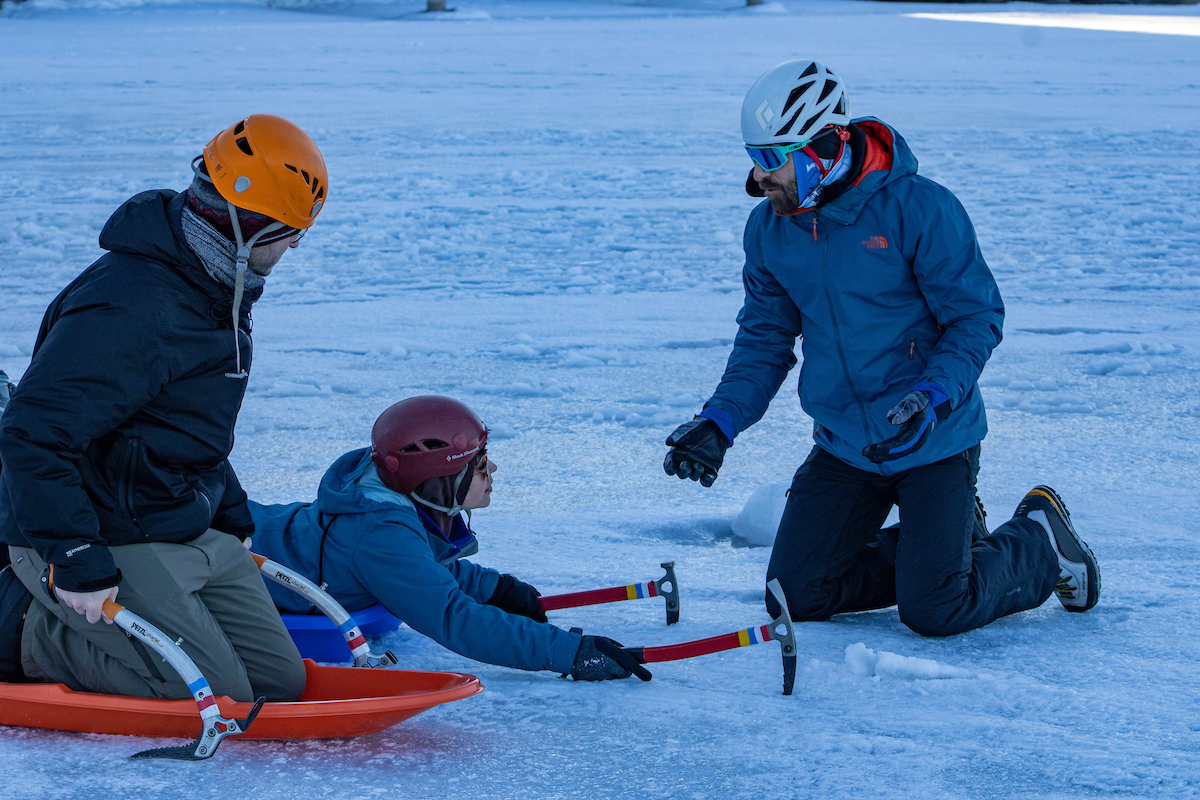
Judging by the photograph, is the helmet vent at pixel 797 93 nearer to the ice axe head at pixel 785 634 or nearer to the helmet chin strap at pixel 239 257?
the ice axe head at pixel 785 634

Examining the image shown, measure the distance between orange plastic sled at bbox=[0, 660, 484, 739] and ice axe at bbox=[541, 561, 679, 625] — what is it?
1.86ft

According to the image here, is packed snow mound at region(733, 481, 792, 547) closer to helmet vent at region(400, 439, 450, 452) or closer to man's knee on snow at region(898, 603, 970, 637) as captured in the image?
man's knee on snow at region(898, 603, 970, 637)

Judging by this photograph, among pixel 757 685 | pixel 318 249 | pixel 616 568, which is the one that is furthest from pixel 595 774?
pixel 318 249

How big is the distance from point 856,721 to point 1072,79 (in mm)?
14383

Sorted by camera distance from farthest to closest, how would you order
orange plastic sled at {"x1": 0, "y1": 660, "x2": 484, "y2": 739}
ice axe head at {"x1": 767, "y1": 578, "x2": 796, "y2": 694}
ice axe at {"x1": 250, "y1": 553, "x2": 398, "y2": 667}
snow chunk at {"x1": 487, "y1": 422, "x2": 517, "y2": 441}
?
snow chunk at {"x1": 487, "y1": 422, "x2": 517, "y2": 441} < ice axe at {"x1": 250, "y1": 553, "x2": 398, "y2": 667} < ice axe head at {"x1": 767, "y1": 578, "x2": 796, "y2": 694} < orange plastic sled at {"x1": 0, "y1": 660, "x2": 484, "y2": 739}

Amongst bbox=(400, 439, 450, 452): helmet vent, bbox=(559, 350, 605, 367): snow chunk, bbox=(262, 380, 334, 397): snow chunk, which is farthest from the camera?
bbox=(559, 350, 605, 367): snow chunk

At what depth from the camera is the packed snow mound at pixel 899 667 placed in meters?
2.67

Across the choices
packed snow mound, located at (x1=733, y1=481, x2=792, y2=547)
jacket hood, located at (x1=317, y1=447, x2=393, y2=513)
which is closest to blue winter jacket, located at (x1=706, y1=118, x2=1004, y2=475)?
packed snow mound, located at (x1=733, y1=481, x2=792, y2=547)

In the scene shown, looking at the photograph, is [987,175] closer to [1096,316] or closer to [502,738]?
[1096,316]

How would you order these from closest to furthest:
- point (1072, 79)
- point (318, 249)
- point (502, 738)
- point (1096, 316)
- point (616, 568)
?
1. point (502, 738)
2. point (616, 568)
3. point (1096, 316)
4. point (318, 249)
5. point (1072, 79)

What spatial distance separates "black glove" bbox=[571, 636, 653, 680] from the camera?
2506 millimetres

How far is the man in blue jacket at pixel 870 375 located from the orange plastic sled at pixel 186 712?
927mm

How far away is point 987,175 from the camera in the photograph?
9.18 metres

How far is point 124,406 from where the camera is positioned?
83.4 inches
